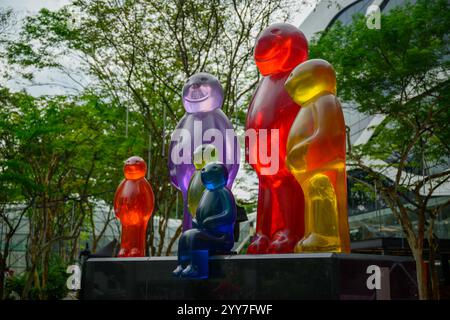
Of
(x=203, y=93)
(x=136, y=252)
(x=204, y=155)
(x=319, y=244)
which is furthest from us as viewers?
(x=136, y=252)

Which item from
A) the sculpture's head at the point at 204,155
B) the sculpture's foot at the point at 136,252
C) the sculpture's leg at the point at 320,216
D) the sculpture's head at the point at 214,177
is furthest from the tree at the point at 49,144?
the sculpture's leg at the point at 320,216

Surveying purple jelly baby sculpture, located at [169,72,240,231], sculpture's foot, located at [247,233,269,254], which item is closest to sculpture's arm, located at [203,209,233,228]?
sculpture's foot, located at [247,233,269,254]

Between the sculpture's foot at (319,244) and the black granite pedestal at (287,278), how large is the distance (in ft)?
0.66

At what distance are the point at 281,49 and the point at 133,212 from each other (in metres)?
2.33

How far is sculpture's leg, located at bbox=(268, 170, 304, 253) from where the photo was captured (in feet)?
12.9

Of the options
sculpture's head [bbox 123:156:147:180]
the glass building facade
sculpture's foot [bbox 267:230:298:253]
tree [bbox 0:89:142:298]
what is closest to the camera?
sculpture's foot [bbox 267:230:298:253]

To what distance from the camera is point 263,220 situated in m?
4.20

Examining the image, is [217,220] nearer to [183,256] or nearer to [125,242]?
[183,256]

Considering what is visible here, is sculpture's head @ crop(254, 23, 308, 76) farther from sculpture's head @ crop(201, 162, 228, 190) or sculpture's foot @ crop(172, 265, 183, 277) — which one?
sculpture's foot @ crop(172, 265, 183, 277)

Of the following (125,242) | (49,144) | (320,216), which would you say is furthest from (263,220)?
(49,144)

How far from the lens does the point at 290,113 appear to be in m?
4.23

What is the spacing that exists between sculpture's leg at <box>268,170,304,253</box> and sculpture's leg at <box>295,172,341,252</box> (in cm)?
35

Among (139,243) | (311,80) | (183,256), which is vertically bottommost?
(183,256)
